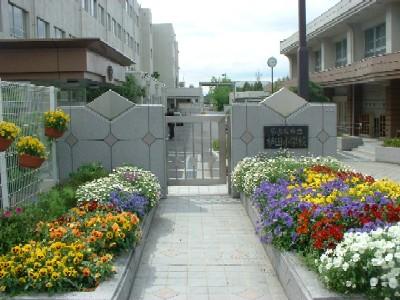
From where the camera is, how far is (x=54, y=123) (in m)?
9.82

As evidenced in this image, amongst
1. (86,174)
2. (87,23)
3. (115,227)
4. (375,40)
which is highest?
(87,23)

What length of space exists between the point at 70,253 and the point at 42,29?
21.3m

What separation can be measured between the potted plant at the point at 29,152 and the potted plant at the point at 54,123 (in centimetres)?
206

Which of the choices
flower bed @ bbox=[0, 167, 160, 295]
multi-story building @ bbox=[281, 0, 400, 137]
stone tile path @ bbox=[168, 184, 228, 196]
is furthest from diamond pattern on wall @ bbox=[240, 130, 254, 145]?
multi-story building @ bbox=[281, 0, 400, 137]

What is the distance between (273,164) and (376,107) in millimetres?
25824

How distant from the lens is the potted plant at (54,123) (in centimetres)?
977

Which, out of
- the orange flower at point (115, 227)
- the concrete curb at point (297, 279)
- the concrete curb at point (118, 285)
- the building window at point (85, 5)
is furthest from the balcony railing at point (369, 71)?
the orange flower at point (115, 227)

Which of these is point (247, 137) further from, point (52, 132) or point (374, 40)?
point (374, 40)

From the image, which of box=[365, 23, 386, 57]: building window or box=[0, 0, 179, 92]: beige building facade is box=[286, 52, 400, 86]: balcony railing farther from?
box=[0, 0, 179, 92]: beige building facade

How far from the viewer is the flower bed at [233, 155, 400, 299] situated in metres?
4.58

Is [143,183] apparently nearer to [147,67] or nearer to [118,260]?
[118,260]

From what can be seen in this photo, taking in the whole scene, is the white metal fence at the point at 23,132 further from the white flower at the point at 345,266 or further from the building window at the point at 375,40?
the building window at the point at 375,40

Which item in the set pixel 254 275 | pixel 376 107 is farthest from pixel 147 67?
pixel 254 275

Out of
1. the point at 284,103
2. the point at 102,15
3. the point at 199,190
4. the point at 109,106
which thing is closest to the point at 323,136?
the point at 284,103
